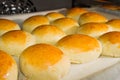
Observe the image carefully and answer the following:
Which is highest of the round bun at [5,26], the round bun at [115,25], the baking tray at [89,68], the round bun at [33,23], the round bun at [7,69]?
the round bun at [7,69]

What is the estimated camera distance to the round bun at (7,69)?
72 centimetres

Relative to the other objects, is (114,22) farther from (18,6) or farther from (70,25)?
(18,6)

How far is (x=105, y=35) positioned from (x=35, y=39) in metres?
0.34

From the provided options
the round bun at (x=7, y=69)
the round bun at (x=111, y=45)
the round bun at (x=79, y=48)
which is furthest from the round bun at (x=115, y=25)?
the round bun at (x=7, y=69)

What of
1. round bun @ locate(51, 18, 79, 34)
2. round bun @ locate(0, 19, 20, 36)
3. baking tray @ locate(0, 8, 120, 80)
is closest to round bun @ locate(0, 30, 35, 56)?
baking tray @ locate(0, 8, 120, 80)

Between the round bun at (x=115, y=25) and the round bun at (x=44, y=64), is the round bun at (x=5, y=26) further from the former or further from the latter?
the round bun at (x=115, y=25)

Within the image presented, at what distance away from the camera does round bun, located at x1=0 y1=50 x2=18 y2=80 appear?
721mm

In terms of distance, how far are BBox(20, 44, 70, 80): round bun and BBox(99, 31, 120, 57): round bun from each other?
0.25 metres

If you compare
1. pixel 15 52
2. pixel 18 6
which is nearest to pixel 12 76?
pixel 15 52

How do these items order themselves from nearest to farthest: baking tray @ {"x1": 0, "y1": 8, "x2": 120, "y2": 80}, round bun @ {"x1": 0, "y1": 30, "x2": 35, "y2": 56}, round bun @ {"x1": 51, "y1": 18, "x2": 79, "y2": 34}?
baking tray @ {"x1": 0, "y1": 8, "x2": 120, "y2": 80} → round bun @ {"x1": 0, "y1": 30, "x2": 35, "y2": 56} → round bun @ {"x1": 51, "y1": 18, "x2": 79, "y2": 34}

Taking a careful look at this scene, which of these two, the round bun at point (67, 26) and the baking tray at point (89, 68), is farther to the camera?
the round bun at point (67, 26)

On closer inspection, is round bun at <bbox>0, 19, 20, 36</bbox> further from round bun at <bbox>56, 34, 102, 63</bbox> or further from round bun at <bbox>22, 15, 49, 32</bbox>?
round bun at <bbox>56, 34, 102, 63</bbox>

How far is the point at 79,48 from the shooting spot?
0.91 m

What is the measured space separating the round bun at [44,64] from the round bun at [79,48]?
3.2 inches
